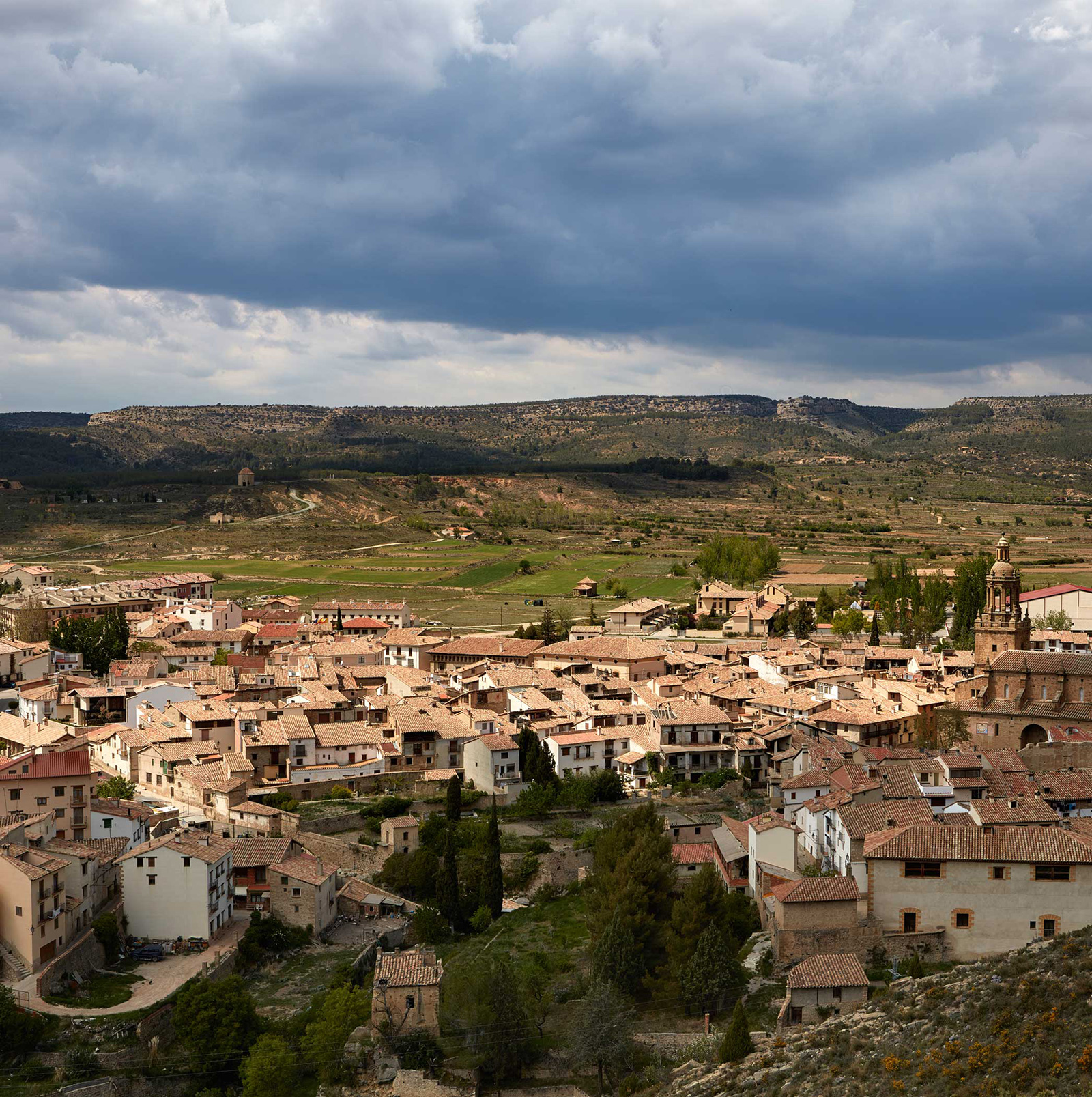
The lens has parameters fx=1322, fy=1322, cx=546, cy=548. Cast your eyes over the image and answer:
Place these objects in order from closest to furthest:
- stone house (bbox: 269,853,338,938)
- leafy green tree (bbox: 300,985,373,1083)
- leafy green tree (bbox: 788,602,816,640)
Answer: leafy green tree (bbox: 300,985,373,1083), stone house (bbox: 269,853,338,938), leafy green tree (bbox: 788,602,816,640)

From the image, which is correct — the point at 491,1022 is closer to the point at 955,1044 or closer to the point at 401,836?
the point at 955,1044

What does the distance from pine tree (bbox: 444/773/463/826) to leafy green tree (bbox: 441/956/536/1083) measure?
1141 centimetres

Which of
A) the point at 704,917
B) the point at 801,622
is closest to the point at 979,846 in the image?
the point at 704,917

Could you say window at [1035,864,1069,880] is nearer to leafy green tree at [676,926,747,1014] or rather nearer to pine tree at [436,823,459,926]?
leafy green tree at [676,926,747,1014]

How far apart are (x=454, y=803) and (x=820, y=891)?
47.9 feet

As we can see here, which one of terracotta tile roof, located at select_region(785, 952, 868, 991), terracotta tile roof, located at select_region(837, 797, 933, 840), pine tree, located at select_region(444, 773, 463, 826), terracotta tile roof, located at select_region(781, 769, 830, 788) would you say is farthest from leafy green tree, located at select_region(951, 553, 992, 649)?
terracotta tile roof, located at select_region(785, 952, 868, 991)

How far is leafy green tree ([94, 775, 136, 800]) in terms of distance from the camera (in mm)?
41250

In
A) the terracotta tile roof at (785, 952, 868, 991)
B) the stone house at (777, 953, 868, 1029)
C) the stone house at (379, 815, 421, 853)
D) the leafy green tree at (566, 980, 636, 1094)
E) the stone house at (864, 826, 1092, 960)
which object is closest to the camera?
the stone house at (777, 953, 868, 1029)

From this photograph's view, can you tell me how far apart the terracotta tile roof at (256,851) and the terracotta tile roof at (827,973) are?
46.2 feet

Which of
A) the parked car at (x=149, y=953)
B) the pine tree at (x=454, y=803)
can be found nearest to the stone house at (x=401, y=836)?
the pine tree at (x=454, y=803)

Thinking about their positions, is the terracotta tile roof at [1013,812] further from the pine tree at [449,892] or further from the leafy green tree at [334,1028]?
the leafy green tree at [334,1028]

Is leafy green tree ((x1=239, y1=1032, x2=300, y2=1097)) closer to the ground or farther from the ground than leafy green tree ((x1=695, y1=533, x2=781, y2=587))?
closer to the ground

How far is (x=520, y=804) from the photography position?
1615 inches

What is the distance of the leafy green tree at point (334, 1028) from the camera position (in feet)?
80.8
